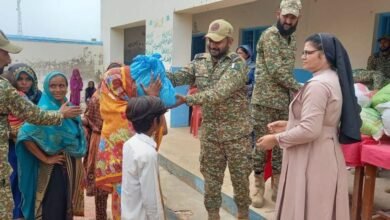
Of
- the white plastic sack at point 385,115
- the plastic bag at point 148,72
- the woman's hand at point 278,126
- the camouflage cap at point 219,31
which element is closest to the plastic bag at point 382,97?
the white plastic sack at point 385,115

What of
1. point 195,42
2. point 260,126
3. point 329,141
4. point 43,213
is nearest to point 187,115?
point 195,42

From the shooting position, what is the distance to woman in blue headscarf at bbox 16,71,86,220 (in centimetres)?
279

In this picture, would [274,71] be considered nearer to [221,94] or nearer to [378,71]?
[221,94]

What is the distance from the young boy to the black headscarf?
105 cm

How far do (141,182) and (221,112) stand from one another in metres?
1.24

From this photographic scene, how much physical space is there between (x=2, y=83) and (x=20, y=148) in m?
0.82

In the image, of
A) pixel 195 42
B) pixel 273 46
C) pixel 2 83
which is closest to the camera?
pixel 2 83

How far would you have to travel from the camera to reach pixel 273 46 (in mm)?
3266

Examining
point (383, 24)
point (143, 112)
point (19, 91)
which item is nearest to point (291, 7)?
point (143, 112)

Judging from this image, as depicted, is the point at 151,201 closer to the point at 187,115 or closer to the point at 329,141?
the point at 329,141

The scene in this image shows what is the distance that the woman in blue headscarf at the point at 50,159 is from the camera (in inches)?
110

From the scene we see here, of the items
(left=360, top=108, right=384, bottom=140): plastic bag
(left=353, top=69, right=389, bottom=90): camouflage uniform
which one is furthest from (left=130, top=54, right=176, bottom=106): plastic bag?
(left=353, top=69, right=389, bottom=90): camouflage uniform

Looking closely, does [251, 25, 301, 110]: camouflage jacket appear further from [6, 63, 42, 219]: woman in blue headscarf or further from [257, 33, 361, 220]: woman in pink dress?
[6, 63, 42, 219]: woman in blue headscarf

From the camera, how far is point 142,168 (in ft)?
6.55
